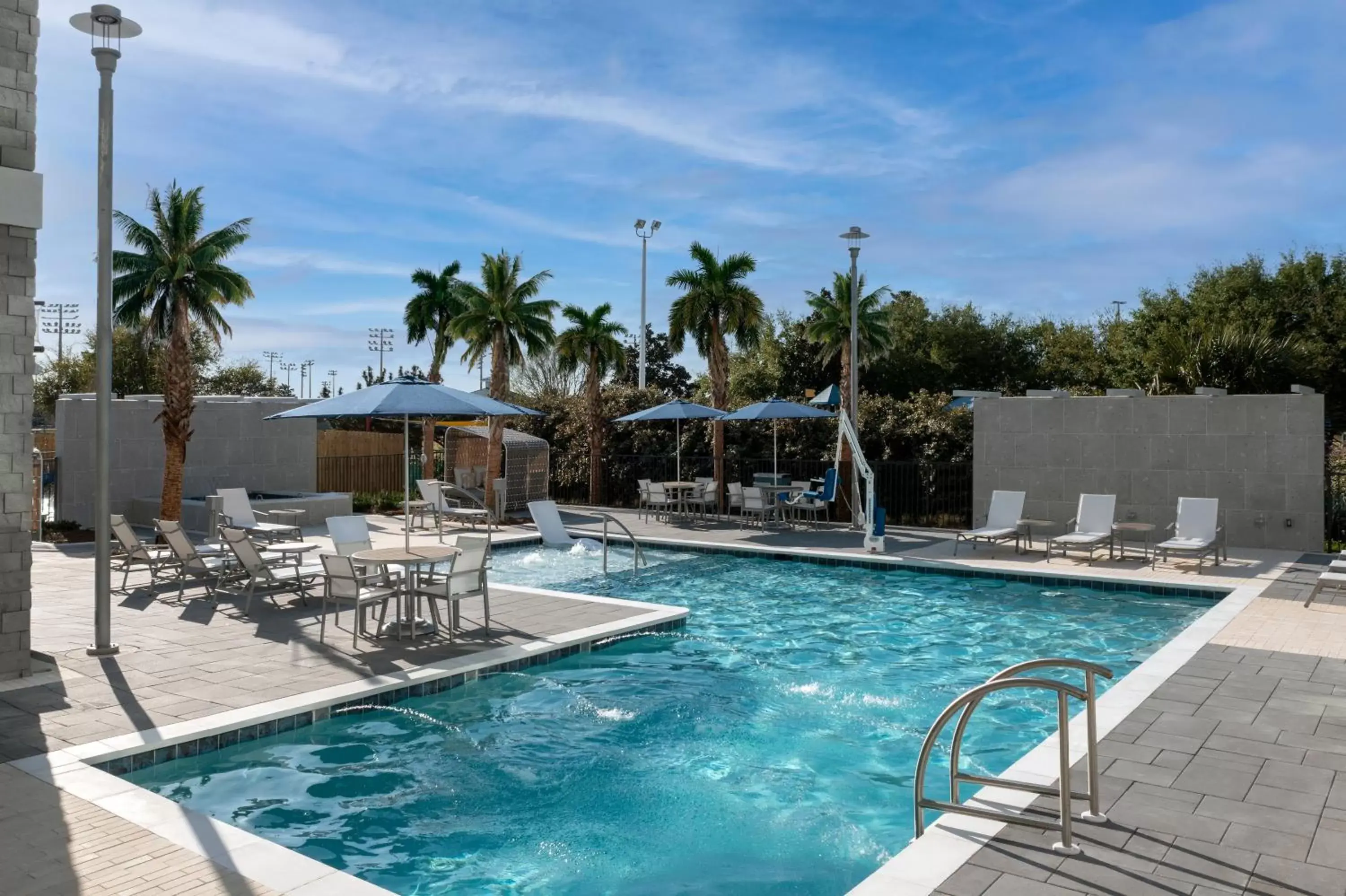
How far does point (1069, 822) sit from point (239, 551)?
8.61m

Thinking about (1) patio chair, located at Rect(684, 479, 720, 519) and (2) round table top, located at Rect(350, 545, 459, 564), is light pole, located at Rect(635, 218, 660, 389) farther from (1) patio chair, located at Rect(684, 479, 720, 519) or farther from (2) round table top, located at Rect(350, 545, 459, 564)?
(2) round table top, located at Rect(350, 545, 459, 564)

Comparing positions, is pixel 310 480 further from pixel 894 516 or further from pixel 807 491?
pixel 894 516

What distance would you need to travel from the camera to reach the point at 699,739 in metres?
6.82

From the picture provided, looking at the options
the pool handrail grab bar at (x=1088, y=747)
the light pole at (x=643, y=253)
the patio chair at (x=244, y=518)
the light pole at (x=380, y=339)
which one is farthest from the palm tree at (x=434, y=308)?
the light pole at (x=380, y=339)

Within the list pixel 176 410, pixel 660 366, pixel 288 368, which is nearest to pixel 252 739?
pixel 176 410

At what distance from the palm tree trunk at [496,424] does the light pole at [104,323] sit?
40.9 feet

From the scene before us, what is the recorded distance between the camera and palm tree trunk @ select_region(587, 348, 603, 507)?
2381cm

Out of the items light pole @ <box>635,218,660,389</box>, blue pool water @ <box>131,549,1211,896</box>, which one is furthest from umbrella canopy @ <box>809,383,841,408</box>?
light pole @ <box>635,218,660,389</box>

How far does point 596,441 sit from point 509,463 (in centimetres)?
281

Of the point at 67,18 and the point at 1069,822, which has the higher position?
the point at 67,18

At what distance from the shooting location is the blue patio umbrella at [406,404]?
10430 millimetres

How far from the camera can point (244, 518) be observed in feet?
48.4

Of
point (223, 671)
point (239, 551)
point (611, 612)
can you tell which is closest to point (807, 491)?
point (611, 612)

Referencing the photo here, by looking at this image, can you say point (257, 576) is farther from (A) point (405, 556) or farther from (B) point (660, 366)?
(B) point (660, 366)
